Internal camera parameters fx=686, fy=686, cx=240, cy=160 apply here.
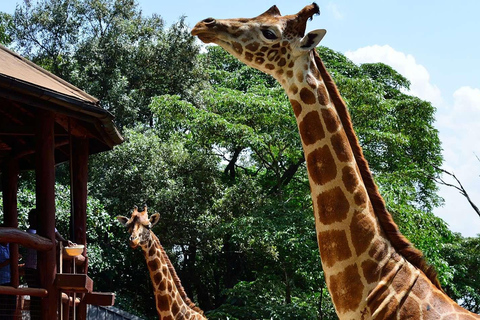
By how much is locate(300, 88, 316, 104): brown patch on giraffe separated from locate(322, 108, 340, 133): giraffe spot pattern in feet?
0.30

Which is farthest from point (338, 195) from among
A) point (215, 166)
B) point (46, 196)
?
point (215, 166)

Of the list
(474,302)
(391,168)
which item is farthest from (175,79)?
(474,302)

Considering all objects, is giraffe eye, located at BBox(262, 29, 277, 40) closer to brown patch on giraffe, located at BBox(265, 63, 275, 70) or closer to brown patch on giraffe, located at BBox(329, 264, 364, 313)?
brown patch on giraffe, located at BBox(265, 63, 275, 70)

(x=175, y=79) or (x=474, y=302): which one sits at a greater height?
(x=175, y=79)

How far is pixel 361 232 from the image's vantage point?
12.3ft

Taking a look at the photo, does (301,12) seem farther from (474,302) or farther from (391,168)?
(474,302)

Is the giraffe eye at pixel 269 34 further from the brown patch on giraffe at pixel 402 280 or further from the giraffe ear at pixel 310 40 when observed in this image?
the brown patch on giraffe at pixel 402 280

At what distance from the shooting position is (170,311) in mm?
9445

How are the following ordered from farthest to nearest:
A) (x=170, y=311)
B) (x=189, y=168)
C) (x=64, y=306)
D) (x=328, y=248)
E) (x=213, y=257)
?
1. (x=213, y=257)
2. (x=189, y=168)
3. (x=170, y=311)
4. (x=64, y=306)
5. (x=328, y=248)

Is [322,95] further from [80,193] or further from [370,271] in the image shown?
[80,193]

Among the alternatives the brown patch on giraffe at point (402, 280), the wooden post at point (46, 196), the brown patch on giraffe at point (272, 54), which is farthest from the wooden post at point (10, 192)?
the brown patch on giraffe at point (402, 280)

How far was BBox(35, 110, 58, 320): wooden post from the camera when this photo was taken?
6543mm

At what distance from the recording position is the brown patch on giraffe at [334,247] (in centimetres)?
375

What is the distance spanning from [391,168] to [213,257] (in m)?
6.26
